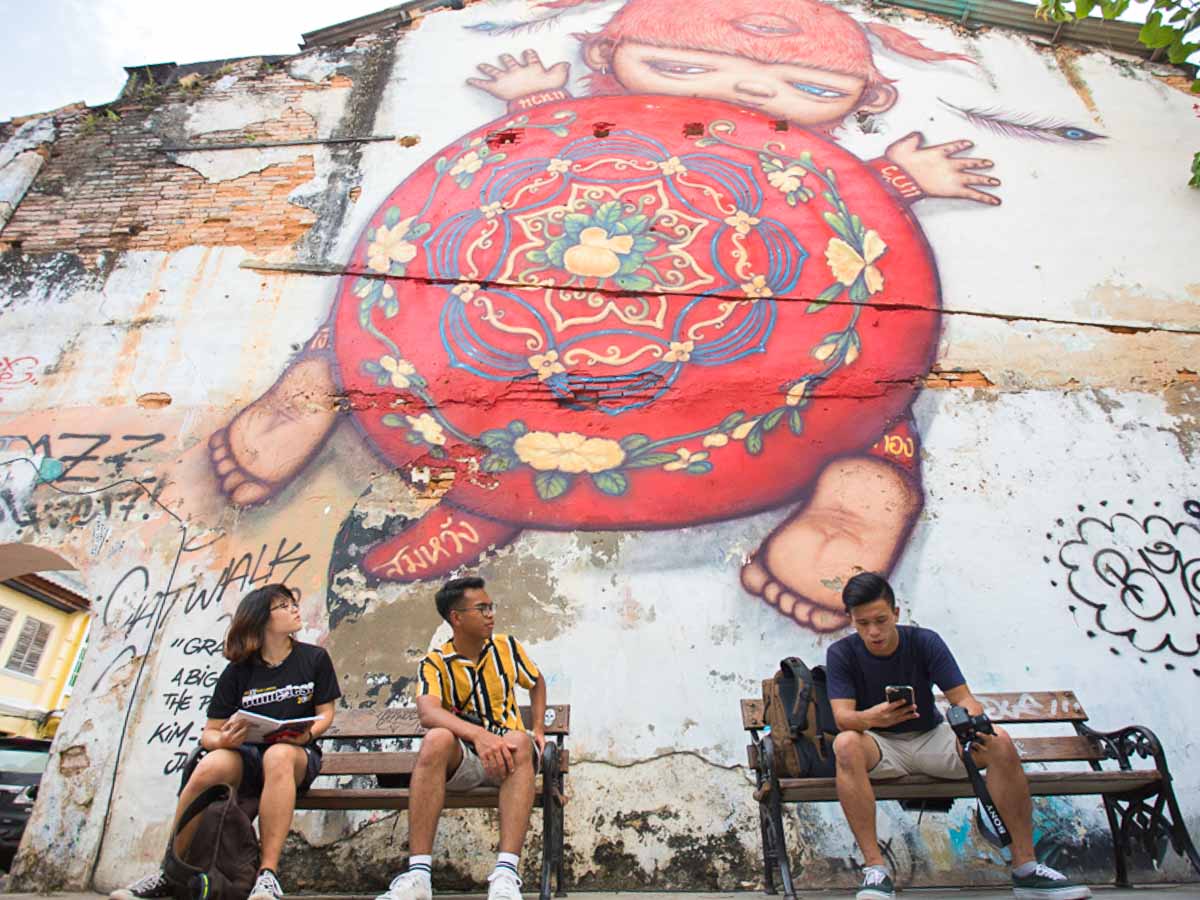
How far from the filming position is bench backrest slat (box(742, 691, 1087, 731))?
3.76 meters

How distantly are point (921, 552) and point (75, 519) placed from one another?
5008 mm

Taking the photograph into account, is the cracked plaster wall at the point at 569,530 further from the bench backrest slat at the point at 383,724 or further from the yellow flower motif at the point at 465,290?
the yellow flower motif at the point at 465,290

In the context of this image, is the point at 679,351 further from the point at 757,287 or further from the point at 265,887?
the point at 265,887

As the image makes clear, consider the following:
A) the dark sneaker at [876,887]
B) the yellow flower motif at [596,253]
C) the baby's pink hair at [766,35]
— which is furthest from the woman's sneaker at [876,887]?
the baby's pink hair at [766,35]

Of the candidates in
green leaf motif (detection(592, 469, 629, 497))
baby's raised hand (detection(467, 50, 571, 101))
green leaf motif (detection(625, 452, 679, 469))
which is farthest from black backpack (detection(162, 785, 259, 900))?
baby's raised hand (detection(467, 50, 571, 101))

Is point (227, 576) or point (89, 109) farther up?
point (89, 109)

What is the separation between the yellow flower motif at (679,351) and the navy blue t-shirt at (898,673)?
2.55 metres


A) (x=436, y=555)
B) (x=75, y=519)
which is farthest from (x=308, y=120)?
(x=436, y=555)

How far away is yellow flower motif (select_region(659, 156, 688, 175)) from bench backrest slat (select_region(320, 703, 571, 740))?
403 cm

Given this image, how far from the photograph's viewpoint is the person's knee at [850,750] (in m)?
2.93

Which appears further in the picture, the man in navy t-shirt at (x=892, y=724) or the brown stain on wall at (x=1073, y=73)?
the brown stain on wall at (x=1073, y=73)

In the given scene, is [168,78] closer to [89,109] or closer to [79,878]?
[89,109]

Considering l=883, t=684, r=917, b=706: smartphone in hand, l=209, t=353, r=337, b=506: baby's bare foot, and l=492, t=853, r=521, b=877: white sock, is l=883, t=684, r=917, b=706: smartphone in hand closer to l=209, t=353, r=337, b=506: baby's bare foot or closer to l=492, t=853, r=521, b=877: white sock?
l=492, t=853, r=521, b=877: white sock

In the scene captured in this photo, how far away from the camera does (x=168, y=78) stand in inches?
297
